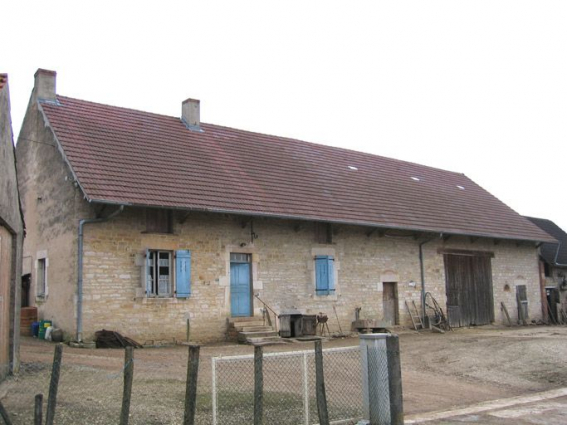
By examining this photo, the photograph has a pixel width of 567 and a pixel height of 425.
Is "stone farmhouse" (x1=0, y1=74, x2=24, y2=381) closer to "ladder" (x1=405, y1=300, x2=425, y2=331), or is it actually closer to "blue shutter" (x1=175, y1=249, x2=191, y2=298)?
"blue shutter" (x1=175, y1=249, x2=191, y2=298)

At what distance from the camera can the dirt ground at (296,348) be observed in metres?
8.11

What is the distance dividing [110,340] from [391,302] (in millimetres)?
9703

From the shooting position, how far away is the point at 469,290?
76.2ft

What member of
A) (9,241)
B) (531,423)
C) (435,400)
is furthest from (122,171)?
(531,423)

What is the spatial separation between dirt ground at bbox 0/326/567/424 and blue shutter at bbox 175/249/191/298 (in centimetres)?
141

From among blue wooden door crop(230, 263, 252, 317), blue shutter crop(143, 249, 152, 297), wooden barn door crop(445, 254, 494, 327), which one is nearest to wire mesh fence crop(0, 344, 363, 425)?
blue shutter crop(143, 249, 152, 297)

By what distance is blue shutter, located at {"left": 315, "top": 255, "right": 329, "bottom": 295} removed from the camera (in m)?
18.5

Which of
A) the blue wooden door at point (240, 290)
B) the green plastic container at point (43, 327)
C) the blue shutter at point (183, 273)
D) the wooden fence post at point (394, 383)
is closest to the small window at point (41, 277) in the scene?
the green plastic container at point (43, 327)

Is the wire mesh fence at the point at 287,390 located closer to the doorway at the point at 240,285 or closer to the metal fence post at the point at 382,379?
the metal fence post at the point at 382,379

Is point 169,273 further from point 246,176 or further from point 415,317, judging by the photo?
point 415,317

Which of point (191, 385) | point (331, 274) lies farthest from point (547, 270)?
point (191, 385)

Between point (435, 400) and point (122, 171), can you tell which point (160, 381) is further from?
point (122, 171)

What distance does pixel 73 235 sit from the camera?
49.1 feet

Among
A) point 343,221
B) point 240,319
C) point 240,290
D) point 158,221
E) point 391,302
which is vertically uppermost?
point 343,221
